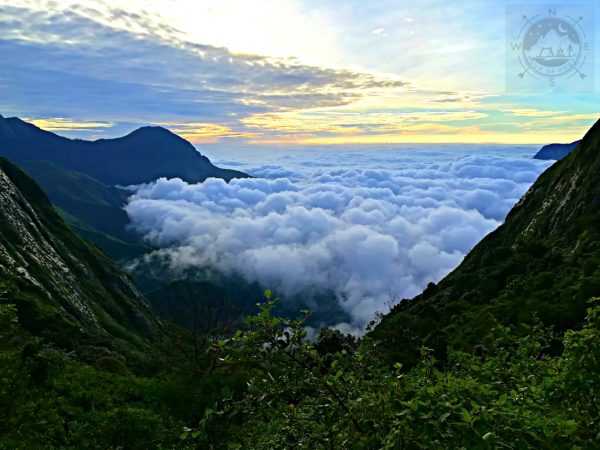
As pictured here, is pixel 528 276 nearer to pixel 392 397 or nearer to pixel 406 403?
pixel 392 397

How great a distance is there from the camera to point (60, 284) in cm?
11931

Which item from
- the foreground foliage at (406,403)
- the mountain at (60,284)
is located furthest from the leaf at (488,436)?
the mountain at (60,284)

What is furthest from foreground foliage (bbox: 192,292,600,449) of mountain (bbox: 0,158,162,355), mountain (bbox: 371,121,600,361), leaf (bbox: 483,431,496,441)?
mountain (bbox: 0,158,162,355)

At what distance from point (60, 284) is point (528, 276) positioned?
402 feet

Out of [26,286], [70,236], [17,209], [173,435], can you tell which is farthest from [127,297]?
[173,435]

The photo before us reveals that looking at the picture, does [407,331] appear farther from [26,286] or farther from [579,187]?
[26,286]

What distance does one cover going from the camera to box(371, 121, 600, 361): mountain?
37.4 metres

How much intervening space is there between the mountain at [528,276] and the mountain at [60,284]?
5617cm

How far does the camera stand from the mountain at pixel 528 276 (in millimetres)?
37375

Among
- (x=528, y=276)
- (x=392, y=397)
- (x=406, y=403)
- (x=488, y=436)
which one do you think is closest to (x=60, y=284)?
(x=528, y=276)

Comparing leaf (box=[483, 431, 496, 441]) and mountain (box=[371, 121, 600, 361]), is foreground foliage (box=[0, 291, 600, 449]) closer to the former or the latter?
leaf (box=[483, 431, 496, 441])

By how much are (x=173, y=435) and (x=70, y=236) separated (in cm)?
17527

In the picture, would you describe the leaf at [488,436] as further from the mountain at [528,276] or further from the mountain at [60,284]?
the mountain at [60,284]

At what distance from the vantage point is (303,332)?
6586mm
